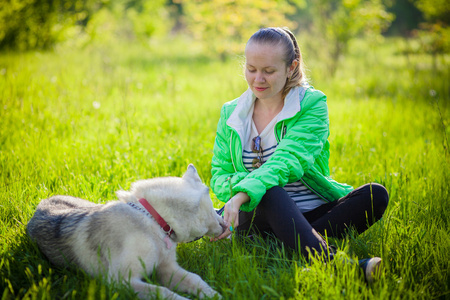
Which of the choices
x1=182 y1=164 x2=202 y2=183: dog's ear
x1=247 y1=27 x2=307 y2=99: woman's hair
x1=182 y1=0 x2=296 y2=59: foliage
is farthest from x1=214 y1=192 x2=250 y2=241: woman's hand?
x1=182 y1=0 x2=296 y2=59: foliage

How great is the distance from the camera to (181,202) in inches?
97.2

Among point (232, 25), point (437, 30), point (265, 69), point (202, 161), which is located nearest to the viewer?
point (265, 69)

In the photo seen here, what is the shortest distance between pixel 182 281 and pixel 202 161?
2207mm

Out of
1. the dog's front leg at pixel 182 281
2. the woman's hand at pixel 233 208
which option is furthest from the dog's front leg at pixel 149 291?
the woman's hand at pixel 233 208

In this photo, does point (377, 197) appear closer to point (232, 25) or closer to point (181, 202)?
point (181, 202)

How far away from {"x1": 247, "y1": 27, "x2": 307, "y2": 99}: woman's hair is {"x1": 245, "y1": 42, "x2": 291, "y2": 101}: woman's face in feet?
0.14

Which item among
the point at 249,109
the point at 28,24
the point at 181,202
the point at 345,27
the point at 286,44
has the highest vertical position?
the point at 28,24

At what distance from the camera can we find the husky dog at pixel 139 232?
2287 millimetres

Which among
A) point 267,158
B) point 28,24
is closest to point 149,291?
point 267,158

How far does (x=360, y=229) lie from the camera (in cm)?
296

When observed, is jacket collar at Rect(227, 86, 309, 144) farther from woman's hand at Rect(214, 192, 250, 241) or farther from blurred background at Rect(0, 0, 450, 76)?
blurred background at Rect(0, 0, 450, 76)

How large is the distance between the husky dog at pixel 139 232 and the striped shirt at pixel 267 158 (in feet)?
2.32

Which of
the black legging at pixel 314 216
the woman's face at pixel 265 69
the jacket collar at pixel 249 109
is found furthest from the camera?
the jacket collar at pixel 249 109

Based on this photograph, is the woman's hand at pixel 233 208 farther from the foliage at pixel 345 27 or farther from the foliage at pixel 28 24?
the foliage at pixel 28 24
